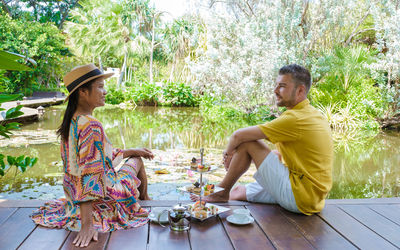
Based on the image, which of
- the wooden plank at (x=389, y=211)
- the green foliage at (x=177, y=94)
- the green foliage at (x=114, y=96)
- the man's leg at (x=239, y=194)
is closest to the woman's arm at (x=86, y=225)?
the man's leg at (x=239, y=194)

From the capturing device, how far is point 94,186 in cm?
186

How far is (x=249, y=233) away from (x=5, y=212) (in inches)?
58.1

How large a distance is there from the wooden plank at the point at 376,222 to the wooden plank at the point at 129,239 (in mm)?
1320

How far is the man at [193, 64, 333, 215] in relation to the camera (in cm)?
225

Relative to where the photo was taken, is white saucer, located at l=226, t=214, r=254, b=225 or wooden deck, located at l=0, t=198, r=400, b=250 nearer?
wooden deck, located at l=0, t=198, r=400, b=250

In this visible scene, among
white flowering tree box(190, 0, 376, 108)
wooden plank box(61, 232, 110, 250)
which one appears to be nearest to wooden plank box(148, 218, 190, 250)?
wooden plank box(61, 232, 110, 250)

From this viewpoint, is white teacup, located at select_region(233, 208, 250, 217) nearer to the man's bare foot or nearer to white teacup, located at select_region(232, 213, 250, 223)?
white teacup, located at select_region(232, 213, 250, 223)

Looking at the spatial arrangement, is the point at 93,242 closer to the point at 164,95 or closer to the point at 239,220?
the point at 239,220

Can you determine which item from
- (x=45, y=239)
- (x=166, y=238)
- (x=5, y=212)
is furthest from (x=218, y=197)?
(x=5, y=212)

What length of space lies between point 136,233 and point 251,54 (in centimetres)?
721

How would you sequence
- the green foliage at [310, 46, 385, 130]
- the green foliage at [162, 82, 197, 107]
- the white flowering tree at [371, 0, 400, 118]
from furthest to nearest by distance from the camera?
the green foliage at [162, 82, 197, 107] < the green foliage at [310, 46, 385, 130] < the white flowering tree at [371, 0, 400, 118]

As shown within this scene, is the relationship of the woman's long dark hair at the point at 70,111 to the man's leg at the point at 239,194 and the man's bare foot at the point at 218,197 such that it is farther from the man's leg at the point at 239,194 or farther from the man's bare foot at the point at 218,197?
the man's leg at the point at 239,194

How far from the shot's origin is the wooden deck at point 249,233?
1.84 meters

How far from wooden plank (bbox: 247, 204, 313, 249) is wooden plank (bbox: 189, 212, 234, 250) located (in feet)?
0.80
